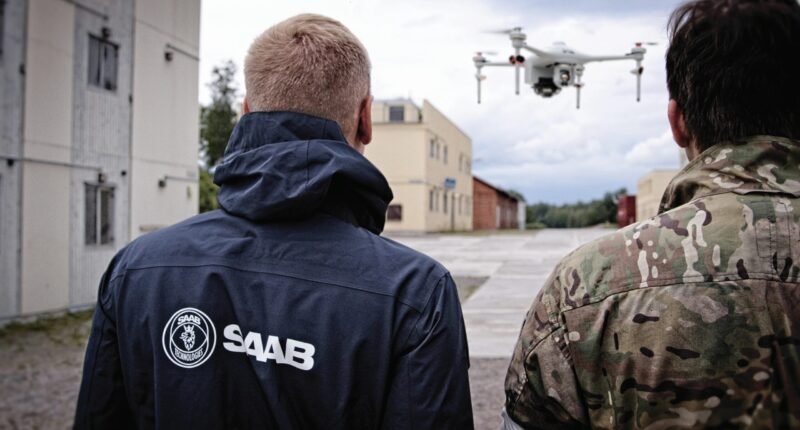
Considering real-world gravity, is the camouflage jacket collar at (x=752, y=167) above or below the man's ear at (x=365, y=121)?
below

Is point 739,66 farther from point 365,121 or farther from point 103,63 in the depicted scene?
point 103,63

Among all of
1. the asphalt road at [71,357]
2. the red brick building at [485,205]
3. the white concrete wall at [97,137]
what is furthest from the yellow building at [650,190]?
the white concrete wall at [97,137]

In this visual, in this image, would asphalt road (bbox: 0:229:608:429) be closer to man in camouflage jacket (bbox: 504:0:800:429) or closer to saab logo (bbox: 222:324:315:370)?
man in camouflage jacket (bbox: 504:0:800:429)

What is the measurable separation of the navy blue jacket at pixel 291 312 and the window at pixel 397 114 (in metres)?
43.8

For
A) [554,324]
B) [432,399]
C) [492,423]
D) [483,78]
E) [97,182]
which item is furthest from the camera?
[483,78]

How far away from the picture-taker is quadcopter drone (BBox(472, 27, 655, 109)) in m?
20.4

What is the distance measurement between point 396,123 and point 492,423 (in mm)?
39016

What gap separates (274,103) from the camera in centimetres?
176

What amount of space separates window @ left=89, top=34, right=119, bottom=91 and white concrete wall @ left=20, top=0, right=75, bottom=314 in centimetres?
65

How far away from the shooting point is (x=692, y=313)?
1.61 metres

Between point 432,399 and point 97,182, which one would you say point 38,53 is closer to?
point 97,182

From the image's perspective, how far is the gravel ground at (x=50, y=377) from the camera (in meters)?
6.14

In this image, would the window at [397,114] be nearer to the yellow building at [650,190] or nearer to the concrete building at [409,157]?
the concrete building at [409,157]

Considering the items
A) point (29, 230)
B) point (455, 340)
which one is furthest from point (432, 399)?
point (29, 230)
